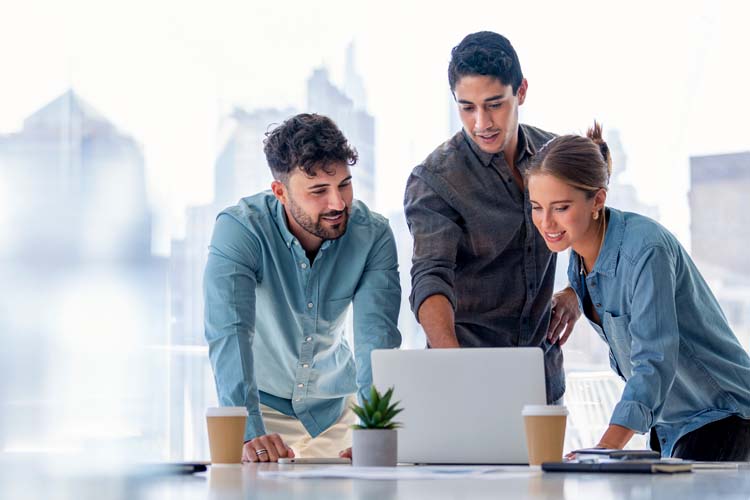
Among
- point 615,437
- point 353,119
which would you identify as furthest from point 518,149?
point 353,119

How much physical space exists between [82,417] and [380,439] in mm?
3196

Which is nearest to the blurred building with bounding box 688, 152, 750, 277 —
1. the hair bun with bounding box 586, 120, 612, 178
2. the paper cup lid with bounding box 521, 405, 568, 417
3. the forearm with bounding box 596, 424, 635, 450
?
the hair bun with bounding box 586, 120, 612, 178

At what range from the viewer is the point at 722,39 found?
15.3 feet

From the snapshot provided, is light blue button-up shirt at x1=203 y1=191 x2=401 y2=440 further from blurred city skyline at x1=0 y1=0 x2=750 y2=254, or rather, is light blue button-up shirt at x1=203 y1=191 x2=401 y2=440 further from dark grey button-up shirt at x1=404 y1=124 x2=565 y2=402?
blurred city skyline at x1=0 y1=0 x2=750 y2=254

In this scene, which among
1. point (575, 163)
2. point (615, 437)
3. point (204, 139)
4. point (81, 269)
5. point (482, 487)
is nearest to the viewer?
point (482, 487)

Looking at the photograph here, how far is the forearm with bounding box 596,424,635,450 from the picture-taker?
1.73m

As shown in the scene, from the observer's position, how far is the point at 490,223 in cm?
264

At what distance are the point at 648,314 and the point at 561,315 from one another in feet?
2.49

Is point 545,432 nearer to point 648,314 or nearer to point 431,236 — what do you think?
point 648,314

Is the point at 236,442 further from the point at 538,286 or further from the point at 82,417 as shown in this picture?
the point at 82,417

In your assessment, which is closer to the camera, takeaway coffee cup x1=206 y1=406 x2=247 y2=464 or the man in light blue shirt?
takeaway coffee cup x1=206 y1=406 x2=247 y2=464

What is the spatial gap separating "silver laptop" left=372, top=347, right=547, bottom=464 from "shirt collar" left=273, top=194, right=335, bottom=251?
2.62 ft

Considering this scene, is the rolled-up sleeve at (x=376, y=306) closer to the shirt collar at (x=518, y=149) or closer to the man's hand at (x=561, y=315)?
the shirt collar at (x=518, y=149)

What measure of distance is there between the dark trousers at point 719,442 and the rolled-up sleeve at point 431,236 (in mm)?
689
